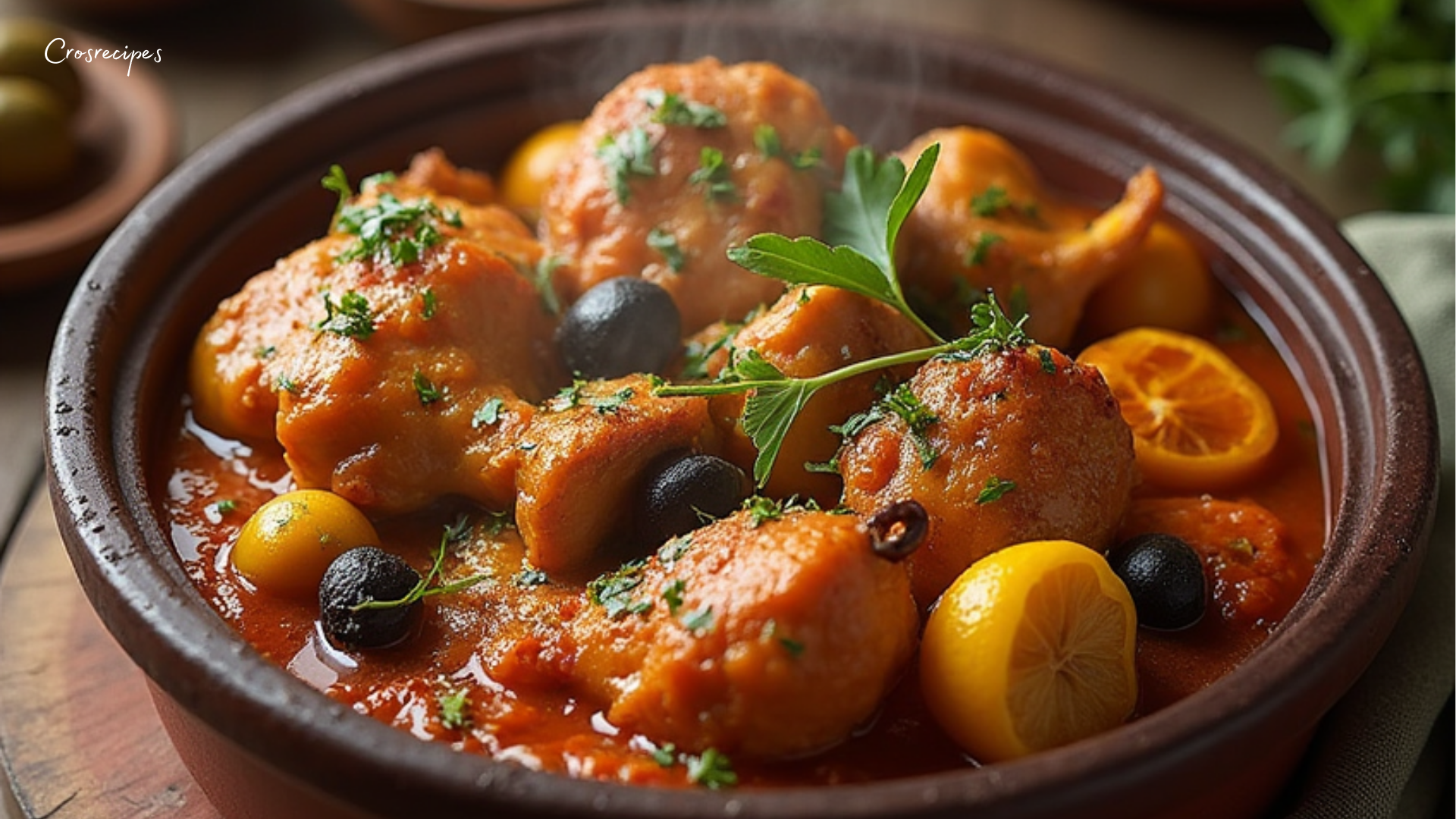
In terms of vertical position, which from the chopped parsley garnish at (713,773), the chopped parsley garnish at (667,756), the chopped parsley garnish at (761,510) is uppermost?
the chopped parsley garnish at (761,510)

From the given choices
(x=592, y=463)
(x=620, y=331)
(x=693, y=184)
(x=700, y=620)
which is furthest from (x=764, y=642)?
(x=693, y=184)

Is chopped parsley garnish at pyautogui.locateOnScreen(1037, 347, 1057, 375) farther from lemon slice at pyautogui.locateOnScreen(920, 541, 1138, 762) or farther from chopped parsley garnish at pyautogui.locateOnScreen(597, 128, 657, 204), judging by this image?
chopped parsley garnish at pyautogui.locateOnScreen(597, 128, 657, 204)

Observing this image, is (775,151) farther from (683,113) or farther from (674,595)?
(674,595)

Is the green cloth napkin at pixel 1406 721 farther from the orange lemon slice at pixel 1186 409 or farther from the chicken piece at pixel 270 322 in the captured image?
the chicken piece at pixel 270 322

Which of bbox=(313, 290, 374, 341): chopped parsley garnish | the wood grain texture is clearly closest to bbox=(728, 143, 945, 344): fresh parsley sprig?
bbox=(313, 290, 374, 341): chopped parsley garnish

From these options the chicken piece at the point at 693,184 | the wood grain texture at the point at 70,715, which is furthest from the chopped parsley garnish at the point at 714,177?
the wood grain texture at the point at 70,715

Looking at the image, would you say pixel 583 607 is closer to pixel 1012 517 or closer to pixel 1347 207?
pixel 1012 517

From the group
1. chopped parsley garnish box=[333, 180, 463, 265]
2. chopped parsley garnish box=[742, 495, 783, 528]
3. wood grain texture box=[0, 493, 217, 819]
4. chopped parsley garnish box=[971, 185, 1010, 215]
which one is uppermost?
chopped parsley garnish box=[333, 180, 463, 265]
